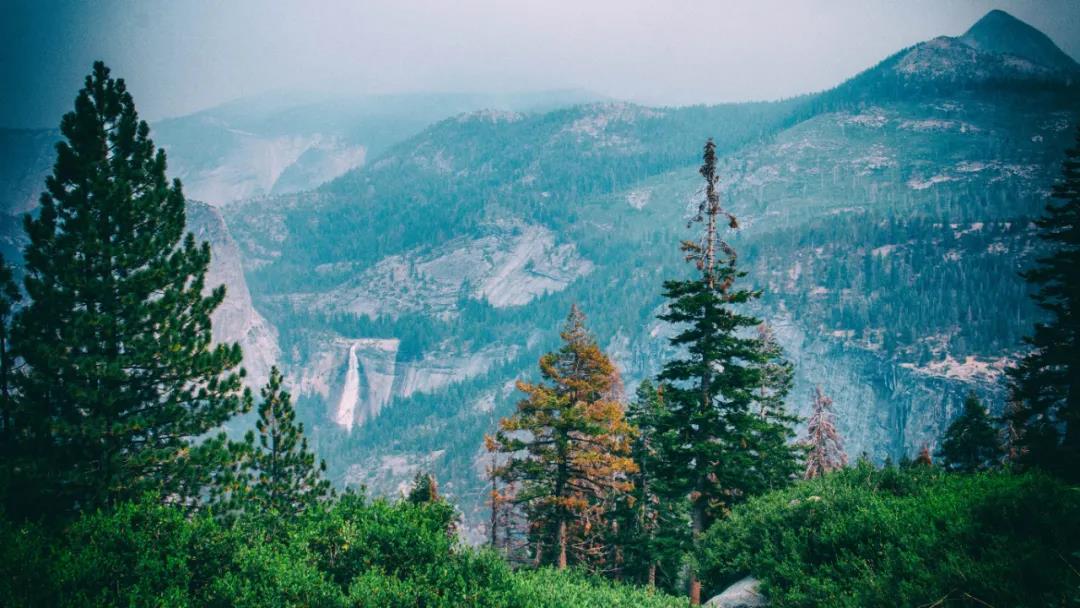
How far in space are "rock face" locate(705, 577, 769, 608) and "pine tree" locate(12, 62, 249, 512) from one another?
1616cm

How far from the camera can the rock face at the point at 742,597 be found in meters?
12.6

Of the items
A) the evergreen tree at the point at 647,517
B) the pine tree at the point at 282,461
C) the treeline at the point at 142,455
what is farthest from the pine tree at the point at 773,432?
the pine tree at the point at 282,461

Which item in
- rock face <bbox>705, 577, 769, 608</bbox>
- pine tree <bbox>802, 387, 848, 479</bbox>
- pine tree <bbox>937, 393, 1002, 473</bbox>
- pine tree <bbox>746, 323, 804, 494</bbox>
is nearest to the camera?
rock face <bbox>705, 577, 769, 608</bbox>

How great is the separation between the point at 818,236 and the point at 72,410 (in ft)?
630

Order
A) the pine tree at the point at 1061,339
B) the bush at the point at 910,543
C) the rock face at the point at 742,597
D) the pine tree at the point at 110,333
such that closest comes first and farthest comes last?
the bush at the point at 910,543 < the rock face at the point at 742,597 < the pine tree at the point at 110,333 < the pine tree at the point at 1061,339

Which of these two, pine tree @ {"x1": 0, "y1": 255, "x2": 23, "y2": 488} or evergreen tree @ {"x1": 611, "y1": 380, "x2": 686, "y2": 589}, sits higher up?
pine tree @ {"x1": 0, "y1": 255, "x2": 23, "y2": 488}

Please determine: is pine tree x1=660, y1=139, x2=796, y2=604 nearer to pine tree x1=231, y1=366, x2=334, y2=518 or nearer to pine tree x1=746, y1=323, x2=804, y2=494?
pine tree x1=746, y1=323, x2=804, y2=494

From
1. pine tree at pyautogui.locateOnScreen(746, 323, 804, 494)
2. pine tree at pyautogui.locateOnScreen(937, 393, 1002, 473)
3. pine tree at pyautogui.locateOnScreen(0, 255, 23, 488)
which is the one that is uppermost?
pine tree at pyautogui.locateOnScreen(0, 255, 23, 488)

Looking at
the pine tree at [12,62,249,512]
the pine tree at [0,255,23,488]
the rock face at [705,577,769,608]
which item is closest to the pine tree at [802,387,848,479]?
the rock face at [705,577,769,608]

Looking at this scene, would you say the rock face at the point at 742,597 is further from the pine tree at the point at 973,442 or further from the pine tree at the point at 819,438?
the pine tree at the point at 973,442

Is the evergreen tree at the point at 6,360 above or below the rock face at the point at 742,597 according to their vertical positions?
above

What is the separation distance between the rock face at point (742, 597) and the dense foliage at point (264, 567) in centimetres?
125

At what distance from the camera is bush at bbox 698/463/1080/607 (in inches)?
335

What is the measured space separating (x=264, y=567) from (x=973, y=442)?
44941 mm
